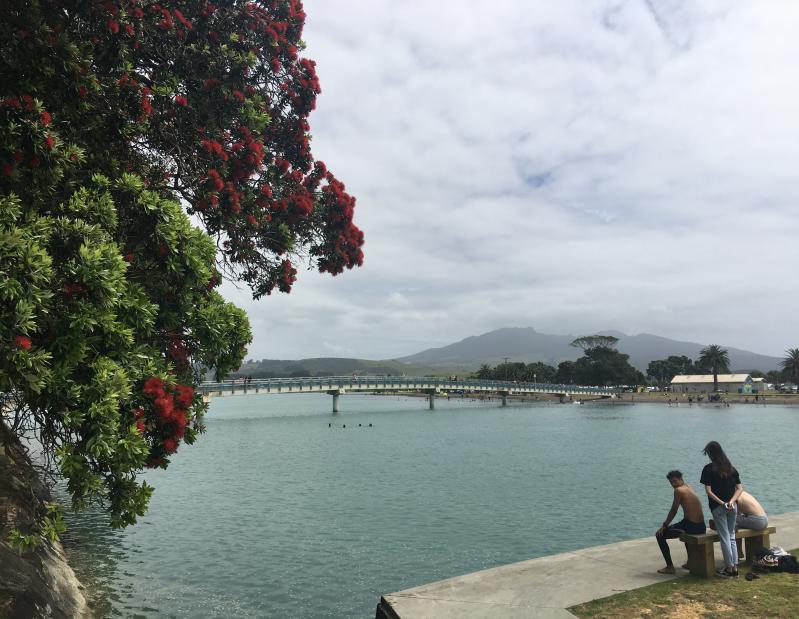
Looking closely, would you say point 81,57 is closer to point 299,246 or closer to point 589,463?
point 299,246

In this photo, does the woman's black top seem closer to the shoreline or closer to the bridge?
the bridge

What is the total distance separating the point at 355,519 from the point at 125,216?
16.4m

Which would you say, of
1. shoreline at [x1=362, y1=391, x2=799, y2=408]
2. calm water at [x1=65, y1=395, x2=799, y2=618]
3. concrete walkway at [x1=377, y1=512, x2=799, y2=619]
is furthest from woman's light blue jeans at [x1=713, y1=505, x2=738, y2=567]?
shoreline at [x1=362, y1=391, x2=799, y2=408]

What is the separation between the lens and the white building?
7198 inches

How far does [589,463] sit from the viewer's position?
3872cm

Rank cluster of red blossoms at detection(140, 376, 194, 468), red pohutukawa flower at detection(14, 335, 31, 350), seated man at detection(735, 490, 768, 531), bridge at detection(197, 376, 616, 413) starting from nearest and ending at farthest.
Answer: red pohutukawa flower at detection(14, 335, 31, 350)
cluster of red blossoms at detection(140, 376, 194, 468)
seated man at detection(735, 490, 768, 531)
bridge at detection(197, 376, 616, 413)

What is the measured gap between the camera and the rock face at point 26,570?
9407 mm

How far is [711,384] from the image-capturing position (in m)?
186

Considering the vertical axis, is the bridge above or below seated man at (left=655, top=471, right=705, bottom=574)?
below

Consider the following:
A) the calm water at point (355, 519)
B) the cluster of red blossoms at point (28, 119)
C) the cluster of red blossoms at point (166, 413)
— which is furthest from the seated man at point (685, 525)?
the cluster of red blossoms at point (28, 119)

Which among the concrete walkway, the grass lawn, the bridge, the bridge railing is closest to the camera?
the grass lawn

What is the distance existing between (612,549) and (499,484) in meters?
18.9

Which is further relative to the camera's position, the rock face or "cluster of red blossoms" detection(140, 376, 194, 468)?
the rock face

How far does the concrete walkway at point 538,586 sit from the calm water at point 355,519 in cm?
406
